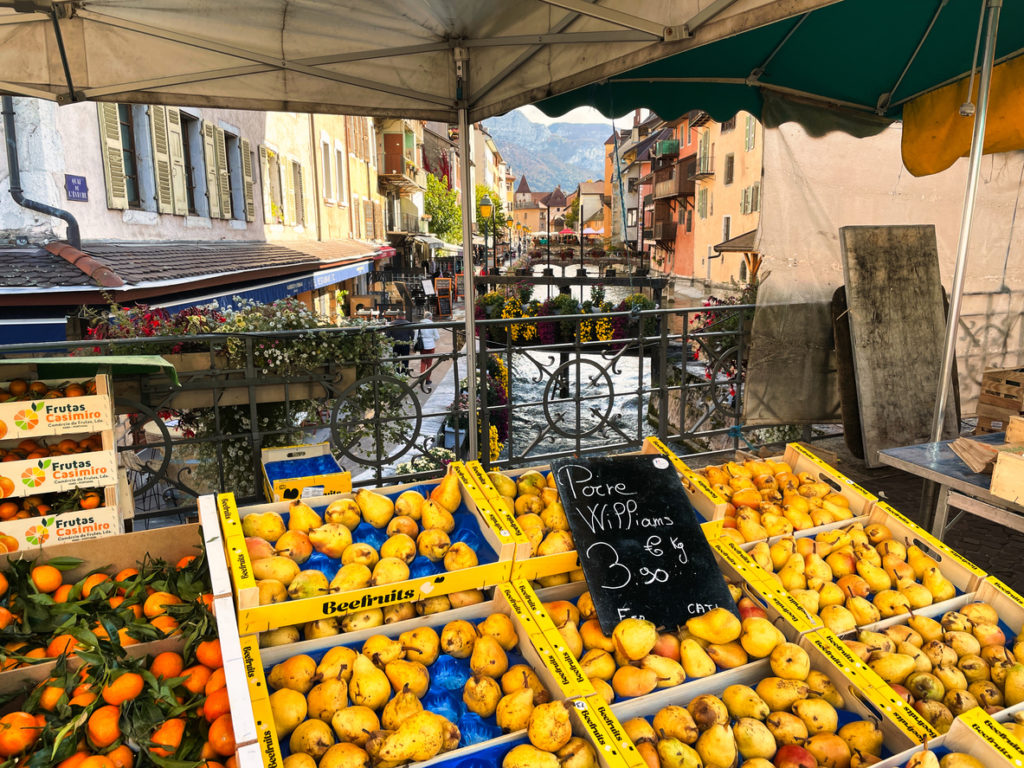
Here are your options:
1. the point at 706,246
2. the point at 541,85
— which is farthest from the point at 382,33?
the point at 706,246

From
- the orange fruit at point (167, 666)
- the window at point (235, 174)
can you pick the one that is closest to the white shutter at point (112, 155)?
the window at point (235, 174)

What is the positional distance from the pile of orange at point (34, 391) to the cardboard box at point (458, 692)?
6.31ft

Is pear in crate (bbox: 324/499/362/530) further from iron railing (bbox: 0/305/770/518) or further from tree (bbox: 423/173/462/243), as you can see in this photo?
tree (bbox: 423/173/462/243)

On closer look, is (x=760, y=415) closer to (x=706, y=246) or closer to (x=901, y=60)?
(x=901, y=60)

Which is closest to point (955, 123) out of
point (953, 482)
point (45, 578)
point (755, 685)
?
point (953, 482)

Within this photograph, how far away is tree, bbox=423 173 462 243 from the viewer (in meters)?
→ 52.7

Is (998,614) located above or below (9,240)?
below

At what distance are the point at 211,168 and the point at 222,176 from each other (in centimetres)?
56

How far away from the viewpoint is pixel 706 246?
117 feet

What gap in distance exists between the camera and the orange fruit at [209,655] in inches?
73.0

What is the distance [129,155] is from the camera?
9445 mm

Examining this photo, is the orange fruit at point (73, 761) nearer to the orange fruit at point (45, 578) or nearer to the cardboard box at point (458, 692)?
the cardboard box at point (458, 692)

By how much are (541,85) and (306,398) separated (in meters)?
2.74

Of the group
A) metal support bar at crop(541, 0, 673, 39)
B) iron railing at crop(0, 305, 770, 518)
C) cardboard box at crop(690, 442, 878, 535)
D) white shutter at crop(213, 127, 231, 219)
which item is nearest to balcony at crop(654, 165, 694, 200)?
white shutter at crop(213, 127, 231, 219)
